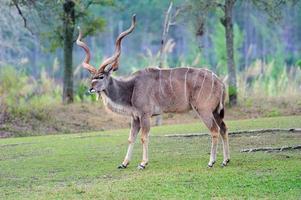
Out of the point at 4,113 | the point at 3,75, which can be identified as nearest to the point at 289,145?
the point at 4,113

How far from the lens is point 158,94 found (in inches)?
476

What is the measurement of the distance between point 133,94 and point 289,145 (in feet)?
11.0

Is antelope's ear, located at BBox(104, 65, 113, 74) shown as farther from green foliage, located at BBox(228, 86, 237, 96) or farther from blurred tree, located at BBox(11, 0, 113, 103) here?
green foliage, located at BBox(228, 86, 237, 96)

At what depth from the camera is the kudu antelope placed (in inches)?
461

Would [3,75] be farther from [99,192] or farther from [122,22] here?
[122,22]

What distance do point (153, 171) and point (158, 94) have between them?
4.76 ft

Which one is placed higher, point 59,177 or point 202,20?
point 202,20

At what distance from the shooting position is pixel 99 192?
9750mm

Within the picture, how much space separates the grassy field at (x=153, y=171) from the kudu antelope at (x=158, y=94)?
61cm

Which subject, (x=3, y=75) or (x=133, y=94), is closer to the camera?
(x=133, y=94)

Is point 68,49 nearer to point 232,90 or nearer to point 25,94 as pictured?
point 25,94

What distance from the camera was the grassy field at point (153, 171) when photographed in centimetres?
969

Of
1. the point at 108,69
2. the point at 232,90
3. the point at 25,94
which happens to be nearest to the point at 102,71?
the point at 108,69

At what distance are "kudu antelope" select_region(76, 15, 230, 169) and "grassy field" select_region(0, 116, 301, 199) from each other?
0.61 meters
